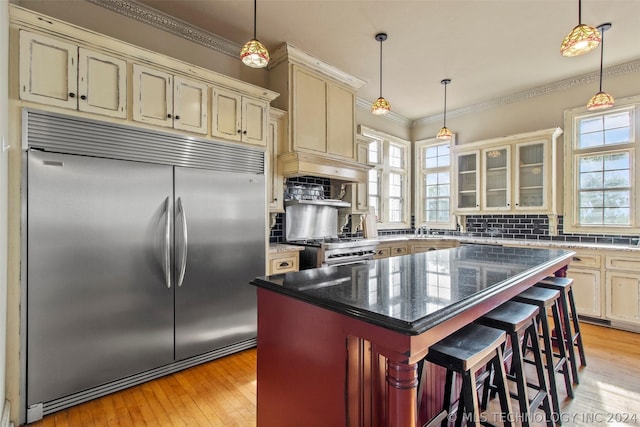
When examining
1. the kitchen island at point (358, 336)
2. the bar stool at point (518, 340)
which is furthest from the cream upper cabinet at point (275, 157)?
the bar stool at point (518, 340)

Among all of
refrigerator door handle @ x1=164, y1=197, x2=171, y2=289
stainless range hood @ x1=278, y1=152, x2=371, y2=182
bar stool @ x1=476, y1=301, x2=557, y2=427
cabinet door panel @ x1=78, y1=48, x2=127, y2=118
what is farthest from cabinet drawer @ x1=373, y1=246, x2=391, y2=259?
cabinet door panel @ x1=78, y1=48, x2=127, y2=118

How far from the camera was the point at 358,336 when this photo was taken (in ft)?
3.66

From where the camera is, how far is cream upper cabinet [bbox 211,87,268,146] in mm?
2705

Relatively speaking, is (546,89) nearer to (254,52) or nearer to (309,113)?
(309,113)

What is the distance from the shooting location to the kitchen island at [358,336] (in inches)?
40.6

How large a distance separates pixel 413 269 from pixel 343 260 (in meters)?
1.75

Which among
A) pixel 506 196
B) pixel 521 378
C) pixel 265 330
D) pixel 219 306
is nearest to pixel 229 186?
pixel 219 306

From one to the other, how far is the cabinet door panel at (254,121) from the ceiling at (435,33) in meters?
0.75

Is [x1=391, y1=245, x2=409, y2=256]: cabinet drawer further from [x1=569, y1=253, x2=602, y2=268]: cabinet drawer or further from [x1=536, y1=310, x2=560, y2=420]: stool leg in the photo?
[x1=536, y1=310, x2=560, y2=420]: stool leg

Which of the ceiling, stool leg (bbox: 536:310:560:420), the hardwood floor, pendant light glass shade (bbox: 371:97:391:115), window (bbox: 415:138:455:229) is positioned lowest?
the hardwood floor

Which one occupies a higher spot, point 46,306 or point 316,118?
point 316,118

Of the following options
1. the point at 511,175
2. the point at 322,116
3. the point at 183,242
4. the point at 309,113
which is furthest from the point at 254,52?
the point at 511,175

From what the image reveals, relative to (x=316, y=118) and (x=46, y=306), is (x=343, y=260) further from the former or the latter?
(x=46, y=306)

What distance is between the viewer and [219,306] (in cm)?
268
